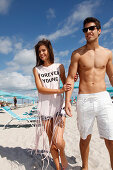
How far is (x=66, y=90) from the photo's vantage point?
1.93 metres

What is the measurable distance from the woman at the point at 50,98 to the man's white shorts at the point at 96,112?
33cm

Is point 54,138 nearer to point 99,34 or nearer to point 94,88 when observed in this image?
point 94,88

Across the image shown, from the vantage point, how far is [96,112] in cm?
185

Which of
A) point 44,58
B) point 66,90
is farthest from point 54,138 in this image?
point 44,58

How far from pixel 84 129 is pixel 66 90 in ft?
1.98

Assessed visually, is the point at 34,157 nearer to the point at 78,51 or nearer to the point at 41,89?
the point at 41,89

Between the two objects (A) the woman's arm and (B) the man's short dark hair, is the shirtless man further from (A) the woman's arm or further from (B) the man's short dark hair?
(A) the woman's arm

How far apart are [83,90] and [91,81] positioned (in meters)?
0.17

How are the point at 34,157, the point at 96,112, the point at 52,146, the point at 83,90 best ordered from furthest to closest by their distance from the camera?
the point at 34,157
the point at 52,146
the point at 83,90
the point at 96,112

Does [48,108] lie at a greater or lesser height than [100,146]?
greater

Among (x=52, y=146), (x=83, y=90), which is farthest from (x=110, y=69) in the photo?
(x=52, y=146)

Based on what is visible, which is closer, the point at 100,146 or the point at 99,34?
the point at 99,34

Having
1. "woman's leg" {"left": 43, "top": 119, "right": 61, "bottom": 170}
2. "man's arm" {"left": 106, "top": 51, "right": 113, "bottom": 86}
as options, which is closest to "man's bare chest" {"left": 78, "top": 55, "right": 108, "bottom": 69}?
"man's arm" {"left": 106, "top": 51, "right": 113, "bottom": 86}

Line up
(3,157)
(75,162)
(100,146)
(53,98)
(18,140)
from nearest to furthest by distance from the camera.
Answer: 1. (53,98)
2. (75,162)
3. (3,157)
4. (100,146)
5. (18,140)
